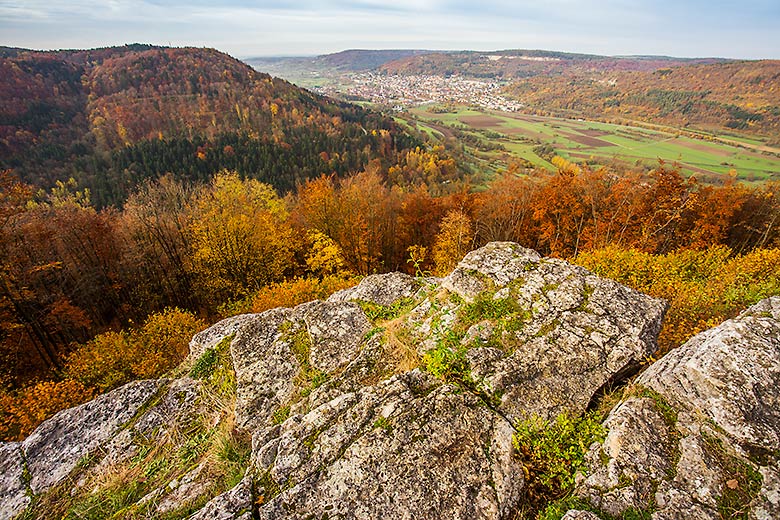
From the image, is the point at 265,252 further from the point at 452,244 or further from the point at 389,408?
the point at 389,408

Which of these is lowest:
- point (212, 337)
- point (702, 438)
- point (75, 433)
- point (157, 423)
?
point (75, 433)

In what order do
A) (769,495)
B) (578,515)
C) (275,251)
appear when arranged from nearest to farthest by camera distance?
(769,495) < (578,515) < (275,251)

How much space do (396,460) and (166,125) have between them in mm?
158422

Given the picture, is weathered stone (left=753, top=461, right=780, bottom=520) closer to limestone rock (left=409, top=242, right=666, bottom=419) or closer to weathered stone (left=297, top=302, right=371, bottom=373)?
limestone rock (left=409, top=242, right=666, bottom=419)

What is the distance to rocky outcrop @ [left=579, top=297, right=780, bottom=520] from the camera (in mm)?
5277

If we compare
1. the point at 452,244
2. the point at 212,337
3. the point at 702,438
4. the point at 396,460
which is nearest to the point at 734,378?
the point at 702,438

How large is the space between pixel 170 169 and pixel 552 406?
10998 centimetres

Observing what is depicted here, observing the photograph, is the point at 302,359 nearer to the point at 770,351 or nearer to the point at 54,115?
the point at 770,351

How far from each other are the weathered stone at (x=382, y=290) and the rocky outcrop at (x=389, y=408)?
67 cm

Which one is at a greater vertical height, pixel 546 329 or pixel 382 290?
pixel 546 329

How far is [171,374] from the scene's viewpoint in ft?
39.7

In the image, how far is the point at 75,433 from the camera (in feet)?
32.7

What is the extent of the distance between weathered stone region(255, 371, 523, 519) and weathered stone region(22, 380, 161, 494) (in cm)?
657

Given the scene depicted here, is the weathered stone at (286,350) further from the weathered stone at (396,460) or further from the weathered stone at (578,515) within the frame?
the weathered stone at (578,515)
